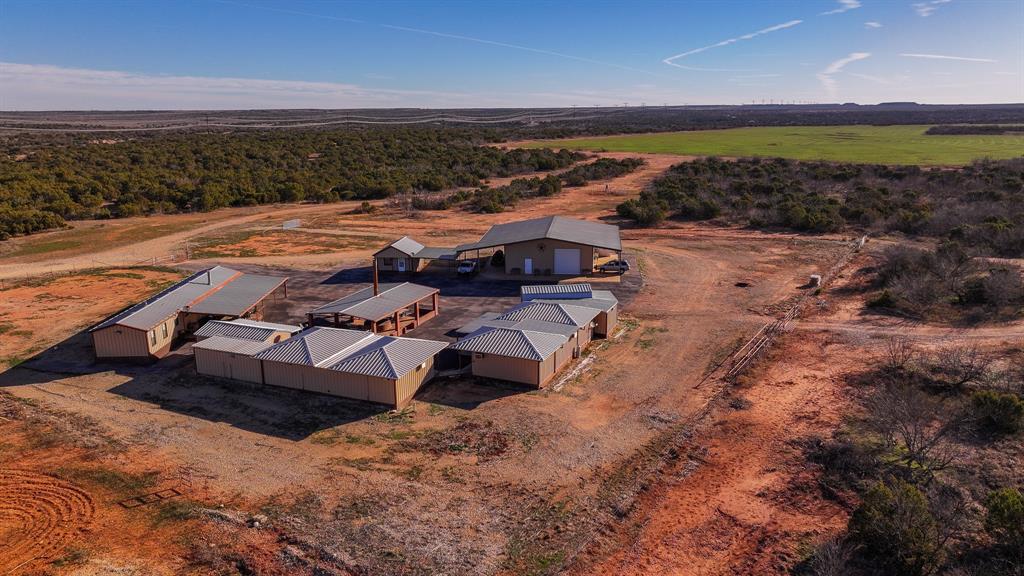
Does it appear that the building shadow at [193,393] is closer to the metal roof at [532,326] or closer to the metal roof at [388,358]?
the metal roof at [388,358]

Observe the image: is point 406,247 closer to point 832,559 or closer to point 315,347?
point 315,347

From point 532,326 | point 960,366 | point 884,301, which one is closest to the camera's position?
point 960,366

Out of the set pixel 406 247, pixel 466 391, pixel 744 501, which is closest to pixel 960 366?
pixel 744 501

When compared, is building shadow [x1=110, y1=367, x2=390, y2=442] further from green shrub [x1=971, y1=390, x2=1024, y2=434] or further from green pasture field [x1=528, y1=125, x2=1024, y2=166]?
green pasture field [x1=528, y1=125, x2=1024, y2=166]

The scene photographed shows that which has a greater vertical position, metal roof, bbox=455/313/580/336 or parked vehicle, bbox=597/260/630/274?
metal roof, bbox=455/313/580/336

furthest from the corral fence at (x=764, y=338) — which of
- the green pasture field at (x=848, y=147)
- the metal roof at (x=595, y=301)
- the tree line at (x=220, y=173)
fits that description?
the green pasture field at (x=848, y=147)

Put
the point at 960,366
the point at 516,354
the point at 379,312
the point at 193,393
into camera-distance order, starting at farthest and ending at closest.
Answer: the point at 379,312, the point at 193,393, the point at 516,354, the point at 960,366

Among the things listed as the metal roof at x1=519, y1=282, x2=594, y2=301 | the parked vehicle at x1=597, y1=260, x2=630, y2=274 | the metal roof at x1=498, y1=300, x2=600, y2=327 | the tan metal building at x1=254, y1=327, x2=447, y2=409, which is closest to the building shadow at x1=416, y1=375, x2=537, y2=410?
the tan metal building at x1=254, y1=327, x2=447, y2=409
